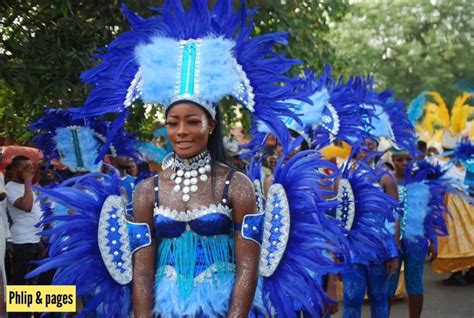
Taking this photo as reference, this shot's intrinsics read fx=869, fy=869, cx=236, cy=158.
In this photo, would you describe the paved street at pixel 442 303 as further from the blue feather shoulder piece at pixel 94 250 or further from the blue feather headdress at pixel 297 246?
the blue feather shoulder piece at pixel 94 250

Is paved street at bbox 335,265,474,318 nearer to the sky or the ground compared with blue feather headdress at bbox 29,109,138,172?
nearer to the ground

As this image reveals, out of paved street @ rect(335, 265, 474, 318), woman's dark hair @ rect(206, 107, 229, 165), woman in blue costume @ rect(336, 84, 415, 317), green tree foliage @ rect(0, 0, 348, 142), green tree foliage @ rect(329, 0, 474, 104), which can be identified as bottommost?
paved street @ rect(335, 265, 474, 318)

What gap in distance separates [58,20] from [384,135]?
9.76ft

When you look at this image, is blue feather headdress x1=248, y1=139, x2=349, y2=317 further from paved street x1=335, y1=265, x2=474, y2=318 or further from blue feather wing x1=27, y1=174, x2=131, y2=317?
paved street x1=335, y1=265, x2=474, y2=318

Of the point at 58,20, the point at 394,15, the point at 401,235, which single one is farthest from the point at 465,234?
the point at 394,15

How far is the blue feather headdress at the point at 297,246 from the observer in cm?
411

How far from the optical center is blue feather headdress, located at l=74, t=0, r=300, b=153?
13.1 feet

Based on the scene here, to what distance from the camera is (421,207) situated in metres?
7.66

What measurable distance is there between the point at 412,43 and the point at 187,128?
3351 cm

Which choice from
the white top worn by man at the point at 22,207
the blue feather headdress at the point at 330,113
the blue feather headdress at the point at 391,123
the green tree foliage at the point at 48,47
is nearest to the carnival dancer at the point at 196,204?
the blue feather headdress at the point at 330,113

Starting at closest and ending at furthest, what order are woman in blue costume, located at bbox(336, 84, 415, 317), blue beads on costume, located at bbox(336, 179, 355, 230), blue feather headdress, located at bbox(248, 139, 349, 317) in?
blue feather headdress, located at bbox(248, 139, 349, 317), blue beads on costume, located at bbox(336, 179, 355, 230), woman in blue costume, located at bbox(336, 84, 415, 317)

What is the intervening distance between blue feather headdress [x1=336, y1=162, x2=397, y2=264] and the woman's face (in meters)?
2.13

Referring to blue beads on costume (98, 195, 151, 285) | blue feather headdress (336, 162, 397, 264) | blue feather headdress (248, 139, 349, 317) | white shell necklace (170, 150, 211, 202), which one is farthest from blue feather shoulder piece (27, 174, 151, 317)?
blue feather headdress (336, 162, 397, 264)

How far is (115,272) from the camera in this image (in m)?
4.14
